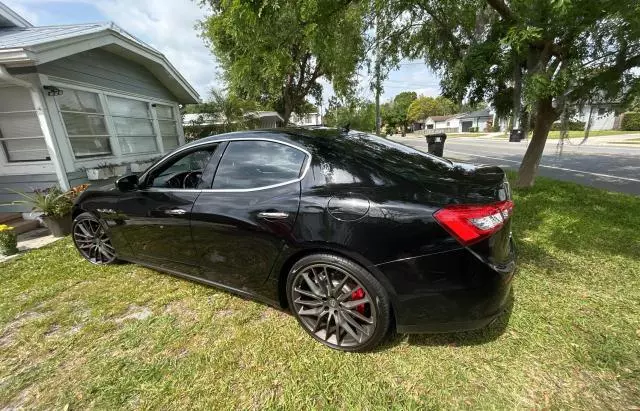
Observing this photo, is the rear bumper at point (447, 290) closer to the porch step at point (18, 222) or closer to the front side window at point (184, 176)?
the front side window at point (184, 176)

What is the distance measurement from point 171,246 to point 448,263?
2362mm

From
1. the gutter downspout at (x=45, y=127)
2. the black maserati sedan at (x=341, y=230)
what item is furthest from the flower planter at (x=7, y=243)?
the black maserati sedan at (x=341, y=230)

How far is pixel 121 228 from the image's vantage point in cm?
314

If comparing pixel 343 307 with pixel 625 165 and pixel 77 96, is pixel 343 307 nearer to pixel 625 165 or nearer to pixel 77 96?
pixel 77 96

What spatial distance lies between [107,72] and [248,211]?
7.07 metres

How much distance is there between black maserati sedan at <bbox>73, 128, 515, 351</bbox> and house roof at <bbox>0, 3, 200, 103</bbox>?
381 centimetres

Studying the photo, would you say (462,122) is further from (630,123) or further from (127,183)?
(127,183)

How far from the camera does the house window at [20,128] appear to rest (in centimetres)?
548

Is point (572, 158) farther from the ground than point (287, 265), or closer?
closer

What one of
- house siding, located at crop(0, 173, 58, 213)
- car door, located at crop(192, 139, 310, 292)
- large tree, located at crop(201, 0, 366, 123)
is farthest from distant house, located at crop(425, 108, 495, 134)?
car door, located at crop(192, 139, 310, 292)

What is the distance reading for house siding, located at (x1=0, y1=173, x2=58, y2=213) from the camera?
5664 mm

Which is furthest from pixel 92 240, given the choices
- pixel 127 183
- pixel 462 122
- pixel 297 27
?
pixel 462 122

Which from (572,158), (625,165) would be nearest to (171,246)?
(625,165)

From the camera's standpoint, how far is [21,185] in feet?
18.9
